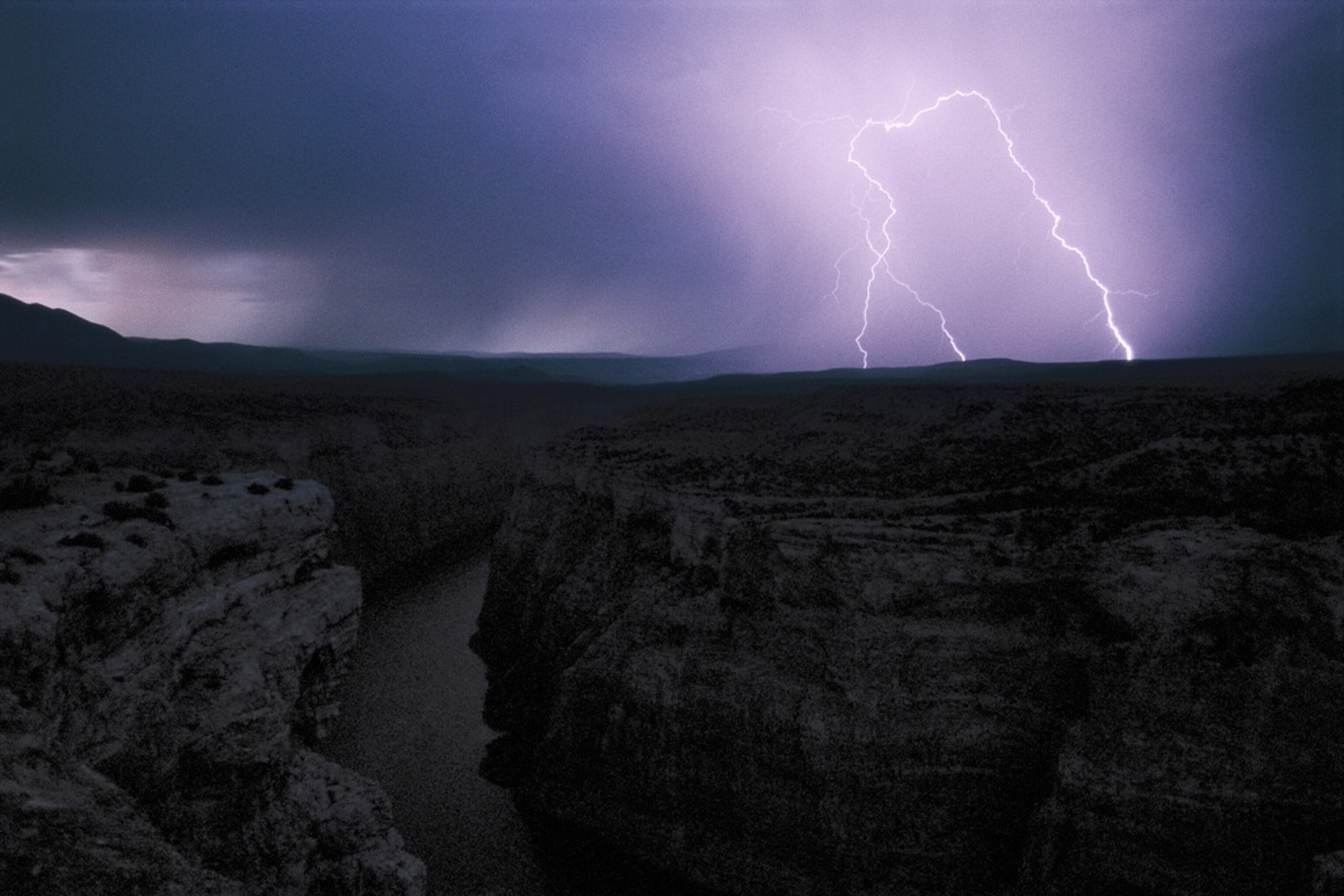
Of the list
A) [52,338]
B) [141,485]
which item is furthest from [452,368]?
[141,485]

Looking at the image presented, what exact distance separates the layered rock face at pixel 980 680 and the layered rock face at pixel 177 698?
6966 mm

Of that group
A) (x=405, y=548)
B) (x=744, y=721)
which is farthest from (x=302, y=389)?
(x=744, y=721)

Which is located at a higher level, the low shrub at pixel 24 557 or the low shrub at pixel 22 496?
the low shrub at pixel 22 496

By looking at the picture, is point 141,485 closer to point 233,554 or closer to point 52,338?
point 233,554

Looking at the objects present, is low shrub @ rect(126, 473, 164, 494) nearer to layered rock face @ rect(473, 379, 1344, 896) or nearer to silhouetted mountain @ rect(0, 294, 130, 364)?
layered rock face @ rect(473, 379, 1344, 896)

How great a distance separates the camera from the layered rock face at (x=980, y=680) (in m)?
→ 14.4

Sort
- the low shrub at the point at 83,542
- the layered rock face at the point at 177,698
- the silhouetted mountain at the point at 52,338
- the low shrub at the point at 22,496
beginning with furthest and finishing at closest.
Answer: the silhouetted mountain at the point at 52,338 → the low shrub at the point at 22,496 → the low shrub at the point at 83,542 → the layered rock face at the point at 177,698

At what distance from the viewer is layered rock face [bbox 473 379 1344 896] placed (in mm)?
14359

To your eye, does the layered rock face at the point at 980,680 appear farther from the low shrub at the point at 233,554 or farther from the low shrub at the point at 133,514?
the low shrub at the point at 133,514

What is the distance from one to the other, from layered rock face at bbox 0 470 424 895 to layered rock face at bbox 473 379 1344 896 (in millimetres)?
6966

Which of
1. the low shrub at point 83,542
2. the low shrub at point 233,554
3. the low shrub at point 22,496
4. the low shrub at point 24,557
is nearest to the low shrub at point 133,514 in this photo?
the low shrub at point 233,554

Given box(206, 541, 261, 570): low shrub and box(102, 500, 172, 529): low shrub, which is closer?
box(102, 500, 172, 529): low shrub

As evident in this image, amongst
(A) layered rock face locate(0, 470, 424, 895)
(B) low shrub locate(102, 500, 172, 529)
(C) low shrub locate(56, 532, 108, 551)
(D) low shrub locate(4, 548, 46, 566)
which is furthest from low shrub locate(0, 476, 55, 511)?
(D) low shrub locate(4, 548, 46, 566)

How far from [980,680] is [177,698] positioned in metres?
14.7
